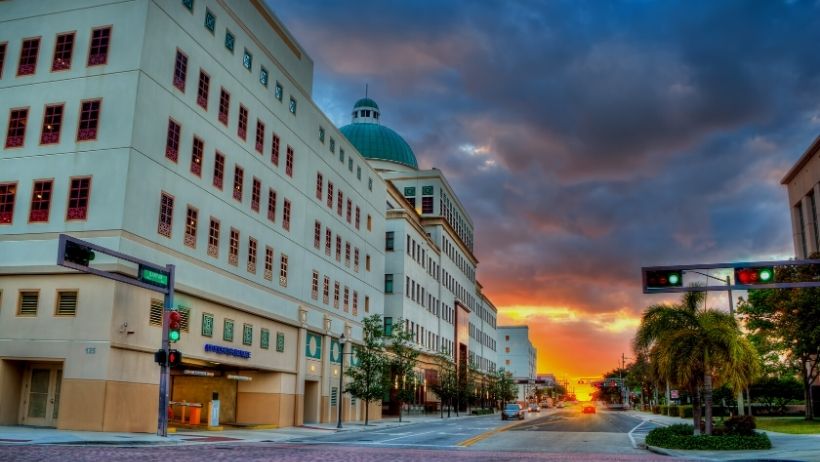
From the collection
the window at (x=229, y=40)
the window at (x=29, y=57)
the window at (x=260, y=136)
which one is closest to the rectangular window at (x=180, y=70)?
the window at (x=229, y=40)

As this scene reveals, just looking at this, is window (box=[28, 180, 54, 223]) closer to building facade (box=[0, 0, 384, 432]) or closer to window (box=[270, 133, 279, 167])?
building facade (box=[0, 0, 384, 432])

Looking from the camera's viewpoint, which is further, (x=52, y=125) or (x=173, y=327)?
(x=52, y=125)

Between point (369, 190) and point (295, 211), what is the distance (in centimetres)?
1707

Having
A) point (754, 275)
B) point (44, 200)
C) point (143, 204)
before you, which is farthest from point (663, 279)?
point (44, 200)

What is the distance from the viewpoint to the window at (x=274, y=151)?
46.2 m

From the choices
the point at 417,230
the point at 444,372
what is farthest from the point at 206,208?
the point at 444,372

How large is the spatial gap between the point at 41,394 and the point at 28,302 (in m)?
4.03

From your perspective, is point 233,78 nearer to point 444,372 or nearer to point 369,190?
point 369,190

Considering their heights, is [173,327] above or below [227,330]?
below

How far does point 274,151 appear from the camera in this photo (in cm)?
4653

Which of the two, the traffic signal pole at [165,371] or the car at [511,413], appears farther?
the car at [511,413]

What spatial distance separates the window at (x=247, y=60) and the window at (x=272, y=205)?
7532 mm

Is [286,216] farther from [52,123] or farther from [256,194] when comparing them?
[52,123]

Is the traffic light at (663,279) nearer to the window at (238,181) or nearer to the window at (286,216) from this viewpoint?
the window at (238,181)
